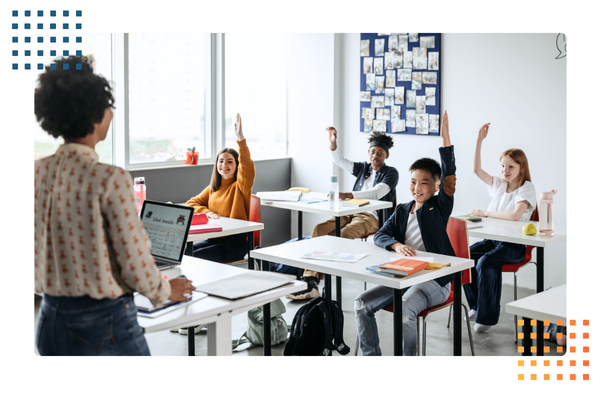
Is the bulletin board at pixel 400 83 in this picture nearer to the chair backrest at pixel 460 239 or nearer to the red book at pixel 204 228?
the chair backrest at pixel 460 239

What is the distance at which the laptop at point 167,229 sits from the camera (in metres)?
2.37

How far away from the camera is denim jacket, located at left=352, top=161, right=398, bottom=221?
4.66 metres

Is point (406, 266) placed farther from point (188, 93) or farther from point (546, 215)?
point (188, 93)

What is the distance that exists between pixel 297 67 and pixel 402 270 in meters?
4.07

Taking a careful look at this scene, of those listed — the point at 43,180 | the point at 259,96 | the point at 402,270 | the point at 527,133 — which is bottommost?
the point at 402,270

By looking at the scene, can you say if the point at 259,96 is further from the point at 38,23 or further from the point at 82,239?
the point at 82,239

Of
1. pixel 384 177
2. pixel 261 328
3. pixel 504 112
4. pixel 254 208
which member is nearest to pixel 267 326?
pixel 261 328

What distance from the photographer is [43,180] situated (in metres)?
1.54

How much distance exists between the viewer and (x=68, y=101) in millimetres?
1565

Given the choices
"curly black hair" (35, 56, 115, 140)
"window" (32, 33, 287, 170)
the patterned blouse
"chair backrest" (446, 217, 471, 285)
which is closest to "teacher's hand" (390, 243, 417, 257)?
"chair backrest" (446, 217, 471, 285)

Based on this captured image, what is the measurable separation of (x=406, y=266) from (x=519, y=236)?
46.1 inches

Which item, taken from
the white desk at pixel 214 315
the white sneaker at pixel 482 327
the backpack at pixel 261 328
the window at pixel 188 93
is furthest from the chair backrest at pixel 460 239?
the window at pixel 188 93
